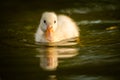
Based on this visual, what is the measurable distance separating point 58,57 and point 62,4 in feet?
10.2

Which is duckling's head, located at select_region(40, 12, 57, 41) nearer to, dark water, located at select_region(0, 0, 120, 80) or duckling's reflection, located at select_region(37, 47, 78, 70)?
dark water, located at select_region(0, 0, 120, 80)

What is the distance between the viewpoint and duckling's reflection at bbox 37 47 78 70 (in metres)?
5.69

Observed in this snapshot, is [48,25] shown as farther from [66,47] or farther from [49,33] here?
[66,47]

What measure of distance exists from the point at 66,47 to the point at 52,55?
1.23 ft

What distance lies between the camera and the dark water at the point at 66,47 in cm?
540

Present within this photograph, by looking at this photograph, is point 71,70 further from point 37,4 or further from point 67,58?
point 37,4

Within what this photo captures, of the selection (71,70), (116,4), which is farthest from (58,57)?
(116,4)

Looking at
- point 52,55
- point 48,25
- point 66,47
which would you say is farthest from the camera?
point 48,25

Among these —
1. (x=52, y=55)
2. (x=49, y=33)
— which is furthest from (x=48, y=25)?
(x=52, y=55)

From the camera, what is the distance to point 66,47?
6398 mm

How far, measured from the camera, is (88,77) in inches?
206

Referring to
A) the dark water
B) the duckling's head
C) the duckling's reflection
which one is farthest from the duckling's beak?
the duckling's reflection

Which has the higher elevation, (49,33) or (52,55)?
(49,33)

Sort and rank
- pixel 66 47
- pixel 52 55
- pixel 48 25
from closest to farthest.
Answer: pixel 52 55 → pixel 66 47 → pixel 48 25
